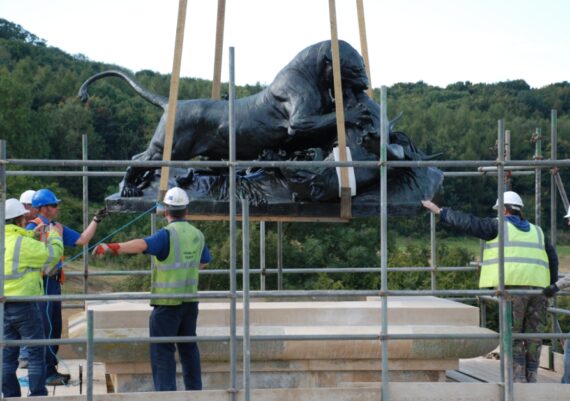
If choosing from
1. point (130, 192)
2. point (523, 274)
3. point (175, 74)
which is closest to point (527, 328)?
point (523, 274)

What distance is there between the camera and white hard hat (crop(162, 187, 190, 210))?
31.8 ft

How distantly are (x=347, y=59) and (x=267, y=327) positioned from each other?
2818mm

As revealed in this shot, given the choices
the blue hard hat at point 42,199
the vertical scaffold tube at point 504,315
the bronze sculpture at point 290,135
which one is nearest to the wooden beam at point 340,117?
the bronze sculpture at point 290,135

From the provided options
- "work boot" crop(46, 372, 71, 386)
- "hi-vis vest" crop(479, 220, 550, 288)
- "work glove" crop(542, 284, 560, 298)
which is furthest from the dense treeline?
"work glove" crop(542, 284, 560, 298)

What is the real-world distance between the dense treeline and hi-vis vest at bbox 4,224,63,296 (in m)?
18.5

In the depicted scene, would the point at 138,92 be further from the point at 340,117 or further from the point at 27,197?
the point at 340,117

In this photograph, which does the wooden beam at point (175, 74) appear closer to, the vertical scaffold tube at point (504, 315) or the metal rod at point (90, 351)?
the metal rod at point (90, 351)

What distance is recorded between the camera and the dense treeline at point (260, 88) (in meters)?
33.5

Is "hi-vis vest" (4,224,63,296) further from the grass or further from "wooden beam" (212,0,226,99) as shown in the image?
the grass

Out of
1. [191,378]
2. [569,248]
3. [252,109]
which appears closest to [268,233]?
[569,248]

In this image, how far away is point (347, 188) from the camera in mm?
11156

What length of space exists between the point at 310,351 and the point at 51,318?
8.94 ft

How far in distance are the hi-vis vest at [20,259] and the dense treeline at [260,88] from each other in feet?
60.8

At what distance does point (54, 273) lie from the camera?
11.2 m
